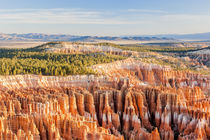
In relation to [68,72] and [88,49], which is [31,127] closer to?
[68,72]

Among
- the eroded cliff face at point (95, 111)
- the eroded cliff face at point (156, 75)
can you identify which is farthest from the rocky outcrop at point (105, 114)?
the eroded cliff face at point (156, 75)

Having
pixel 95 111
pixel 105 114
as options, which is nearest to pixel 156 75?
pixel 95 111

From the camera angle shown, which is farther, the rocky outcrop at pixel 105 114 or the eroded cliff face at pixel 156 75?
the eroded cliff face at pixel 156 75

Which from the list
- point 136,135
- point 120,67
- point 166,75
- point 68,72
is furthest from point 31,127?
point 166,75

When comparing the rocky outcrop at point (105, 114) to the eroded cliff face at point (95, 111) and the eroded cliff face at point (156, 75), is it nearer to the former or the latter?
the eroded cliff face at point (95, 111)

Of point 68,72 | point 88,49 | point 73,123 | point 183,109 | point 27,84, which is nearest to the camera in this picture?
point 73,123

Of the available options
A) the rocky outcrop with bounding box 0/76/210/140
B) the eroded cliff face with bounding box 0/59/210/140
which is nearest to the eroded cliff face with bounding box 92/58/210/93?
the eroded cliff face with bounding box 0/59/210/140

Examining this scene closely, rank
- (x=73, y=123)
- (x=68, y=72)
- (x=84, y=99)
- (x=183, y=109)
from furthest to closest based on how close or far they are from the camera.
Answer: (x=68, y=72) → (x=84, y=99) → (x=183, y=109) → (x=73, y=123)

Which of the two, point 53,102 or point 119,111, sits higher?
point 53,102

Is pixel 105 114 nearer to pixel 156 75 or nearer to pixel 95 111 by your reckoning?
pixel 95 111
